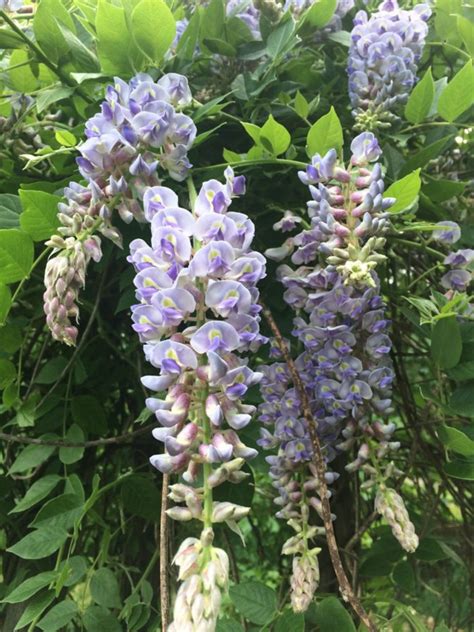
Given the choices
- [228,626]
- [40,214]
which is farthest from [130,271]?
[228,626]

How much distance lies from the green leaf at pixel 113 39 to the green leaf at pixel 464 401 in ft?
1.80

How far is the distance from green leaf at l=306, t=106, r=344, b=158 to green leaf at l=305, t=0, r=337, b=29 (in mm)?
226

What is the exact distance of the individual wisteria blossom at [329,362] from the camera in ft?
2.17

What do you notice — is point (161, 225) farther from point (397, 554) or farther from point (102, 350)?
point (397, 554)

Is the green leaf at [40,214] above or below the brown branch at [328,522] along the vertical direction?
above

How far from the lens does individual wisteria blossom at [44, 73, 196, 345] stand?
60cm

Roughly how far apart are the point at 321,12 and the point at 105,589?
2.79 feet

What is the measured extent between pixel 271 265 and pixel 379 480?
357mm

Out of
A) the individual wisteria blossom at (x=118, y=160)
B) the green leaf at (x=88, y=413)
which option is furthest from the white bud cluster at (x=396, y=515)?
the green leaf at (x=88, y=413)

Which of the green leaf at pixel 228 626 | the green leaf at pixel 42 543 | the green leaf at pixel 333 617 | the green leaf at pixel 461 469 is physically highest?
the green leaf at pixel 461 469

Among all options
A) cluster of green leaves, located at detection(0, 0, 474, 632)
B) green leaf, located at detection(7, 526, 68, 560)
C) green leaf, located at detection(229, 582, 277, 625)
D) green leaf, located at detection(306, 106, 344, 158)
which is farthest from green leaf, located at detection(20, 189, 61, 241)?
green leaf, located at detection(229, 582, 277, 625)

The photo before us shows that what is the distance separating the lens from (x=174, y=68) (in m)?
0.78

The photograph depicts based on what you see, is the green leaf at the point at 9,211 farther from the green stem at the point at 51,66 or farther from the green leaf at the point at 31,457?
the green leaf at the point at 31,457

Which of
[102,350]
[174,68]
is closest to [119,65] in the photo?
[174,68]
